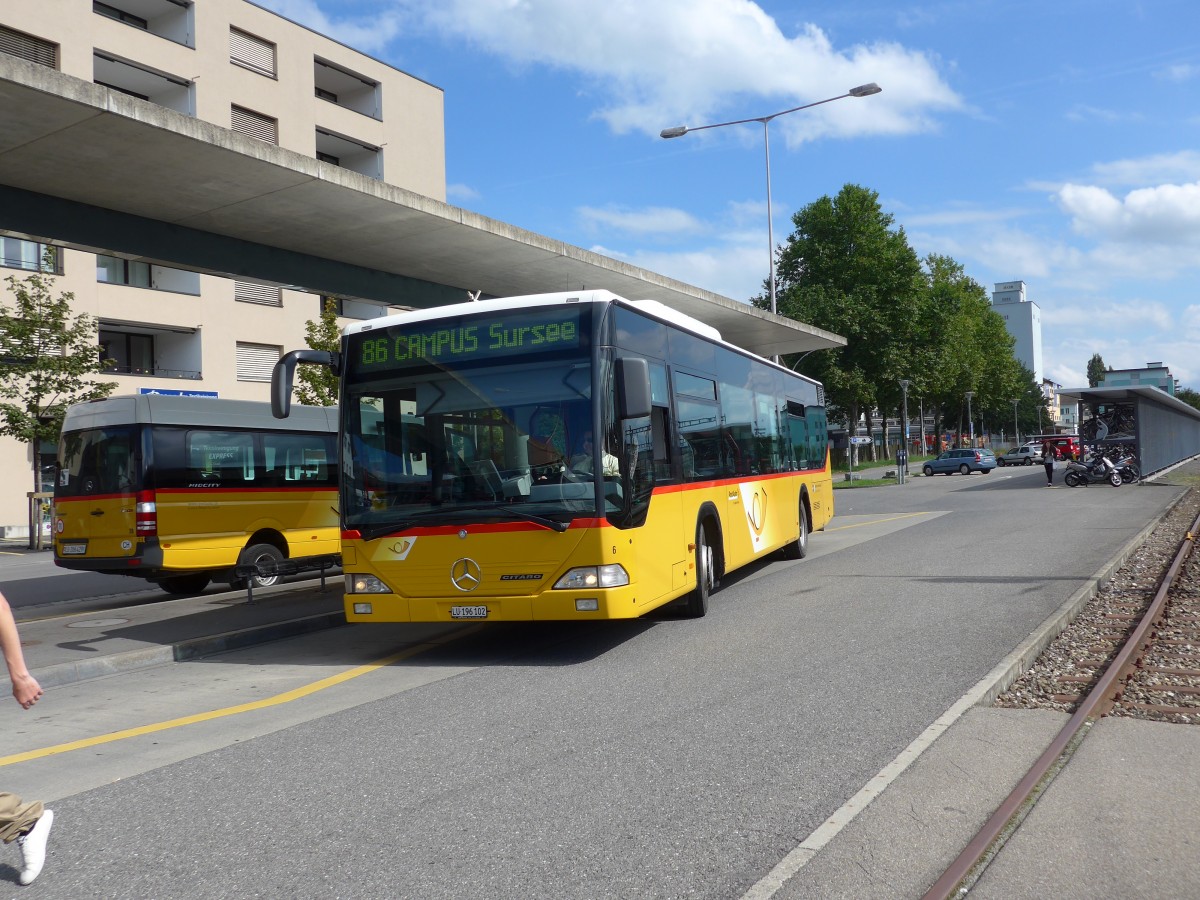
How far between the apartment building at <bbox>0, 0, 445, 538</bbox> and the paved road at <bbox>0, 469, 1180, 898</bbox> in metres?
24.3

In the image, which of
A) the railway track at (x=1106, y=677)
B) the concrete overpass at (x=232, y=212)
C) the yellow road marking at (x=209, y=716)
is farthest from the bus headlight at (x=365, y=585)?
the railway track at (x=1106, y=677)

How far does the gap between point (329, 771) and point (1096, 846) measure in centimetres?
361

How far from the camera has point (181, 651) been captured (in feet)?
32.8

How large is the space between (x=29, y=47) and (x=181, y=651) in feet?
94.2

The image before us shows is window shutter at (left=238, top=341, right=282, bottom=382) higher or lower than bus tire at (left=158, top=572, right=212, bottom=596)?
higher

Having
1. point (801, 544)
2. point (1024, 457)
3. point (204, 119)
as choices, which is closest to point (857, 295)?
point (1024, 457)

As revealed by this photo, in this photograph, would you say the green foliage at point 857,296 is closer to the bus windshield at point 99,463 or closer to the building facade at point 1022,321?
the bus windshield at point 99,463

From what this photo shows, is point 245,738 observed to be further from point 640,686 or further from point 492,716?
point 640,686

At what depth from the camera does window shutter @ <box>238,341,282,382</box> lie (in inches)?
1554

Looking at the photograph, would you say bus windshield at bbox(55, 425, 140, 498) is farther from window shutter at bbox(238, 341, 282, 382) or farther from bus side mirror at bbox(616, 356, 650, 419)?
window shutter at bbox(238, 341, 282, 382)

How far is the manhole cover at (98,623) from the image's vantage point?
11969 mm

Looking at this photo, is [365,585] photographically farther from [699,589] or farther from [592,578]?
[699,589]

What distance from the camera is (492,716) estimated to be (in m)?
6.71

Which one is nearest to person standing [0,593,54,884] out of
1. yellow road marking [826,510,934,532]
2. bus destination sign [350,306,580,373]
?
bus destination sign [350,306,580,373]
